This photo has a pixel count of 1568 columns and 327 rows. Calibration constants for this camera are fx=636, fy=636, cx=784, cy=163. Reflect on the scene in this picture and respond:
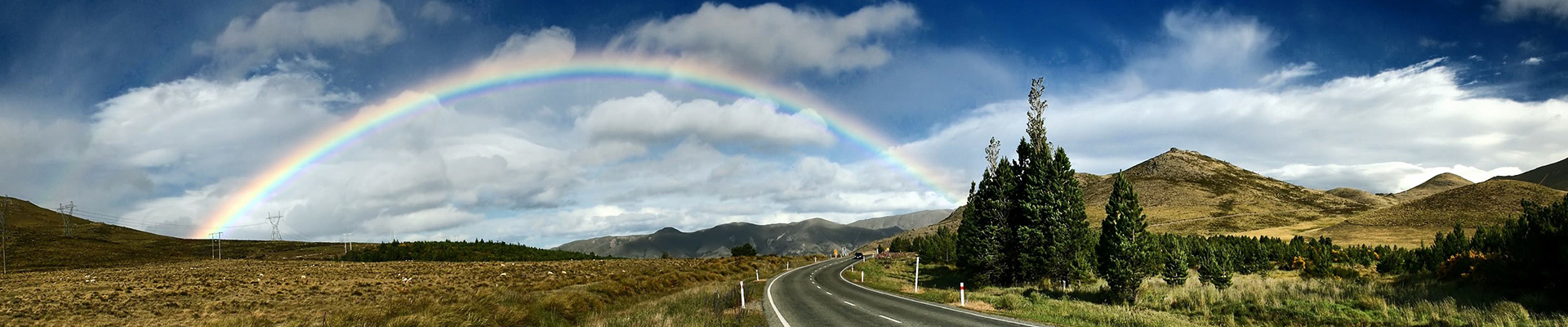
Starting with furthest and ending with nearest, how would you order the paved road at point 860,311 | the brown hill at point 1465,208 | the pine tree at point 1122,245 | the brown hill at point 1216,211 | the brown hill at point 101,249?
1. the brown hill at point 1216,211
2. the brown hill at point 101,249
3. the brown hill at point 1465,208
4. the pine tree at point 1122,245
5. the paved road at point 860,311

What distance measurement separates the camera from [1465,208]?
354 ft

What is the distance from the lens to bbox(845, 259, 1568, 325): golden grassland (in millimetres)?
17164

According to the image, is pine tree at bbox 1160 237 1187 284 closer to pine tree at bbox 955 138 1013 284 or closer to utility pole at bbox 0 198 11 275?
pine tree at bbox 955 138 1013 284

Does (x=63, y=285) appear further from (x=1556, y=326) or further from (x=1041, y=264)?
(x=1556, y=326)

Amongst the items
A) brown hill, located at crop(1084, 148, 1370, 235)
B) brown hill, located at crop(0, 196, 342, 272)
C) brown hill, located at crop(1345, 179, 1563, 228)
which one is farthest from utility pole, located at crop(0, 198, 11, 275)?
brown hill, located at crop(1345, 179, 1563, 228)

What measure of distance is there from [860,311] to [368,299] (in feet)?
104

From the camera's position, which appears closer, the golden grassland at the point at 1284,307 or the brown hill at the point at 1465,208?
the golden grassland at the point at 1284,307

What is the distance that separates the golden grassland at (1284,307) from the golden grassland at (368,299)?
9.81 m

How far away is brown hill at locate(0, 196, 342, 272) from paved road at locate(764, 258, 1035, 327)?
137000 mm

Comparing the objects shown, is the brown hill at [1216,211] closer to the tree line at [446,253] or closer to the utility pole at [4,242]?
Answer: the tree line at [446,253]

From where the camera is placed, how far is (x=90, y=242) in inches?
6083

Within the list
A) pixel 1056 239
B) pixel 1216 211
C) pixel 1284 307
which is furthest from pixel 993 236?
pixel 1216 211

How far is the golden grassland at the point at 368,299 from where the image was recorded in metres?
18.9

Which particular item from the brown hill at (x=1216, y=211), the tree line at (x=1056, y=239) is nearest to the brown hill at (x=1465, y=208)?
the brown hill at (x=1216, y=211)
